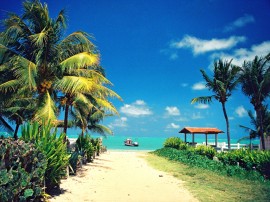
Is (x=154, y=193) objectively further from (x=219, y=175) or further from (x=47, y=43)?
(x=47, y=43)

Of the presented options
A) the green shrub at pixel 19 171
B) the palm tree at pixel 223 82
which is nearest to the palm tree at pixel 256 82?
the palm tree at pixel 223 82

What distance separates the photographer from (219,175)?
1353cm

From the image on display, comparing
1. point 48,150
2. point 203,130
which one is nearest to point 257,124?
point 203,130

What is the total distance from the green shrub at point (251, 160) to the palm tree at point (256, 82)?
7.66 meters

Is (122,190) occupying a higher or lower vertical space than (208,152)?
lower

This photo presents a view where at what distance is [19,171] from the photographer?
545cm

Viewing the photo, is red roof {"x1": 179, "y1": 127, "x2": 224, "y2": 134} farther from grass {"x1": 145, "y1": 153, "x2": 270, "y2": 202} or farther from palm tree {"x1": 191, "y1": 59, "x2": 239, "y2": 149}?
grass {"x1": 145, "y1": 153, "x2": 270, "y2": 202}

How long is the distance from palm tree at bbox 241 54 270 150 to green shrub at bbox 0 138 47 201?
66.4 ft

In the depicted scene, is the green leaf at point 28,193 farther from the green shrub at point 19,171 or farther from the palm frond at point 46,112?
the palm frond at point 46,112

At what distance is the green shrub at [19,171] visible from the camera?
4.96 meters

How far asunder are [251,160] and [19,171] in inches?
479

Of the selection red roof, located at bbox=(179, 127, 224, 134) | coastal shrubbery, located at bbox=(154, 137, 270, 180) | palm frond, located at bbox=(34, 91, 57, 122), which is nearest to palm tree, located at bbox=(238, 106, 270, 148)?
red roof, located at bbox=(179, 127, 224, 134)

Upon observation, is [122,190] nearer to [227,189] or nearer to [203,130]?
[227,189]

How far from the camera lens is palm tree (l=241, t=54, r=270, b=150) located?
883 inches
